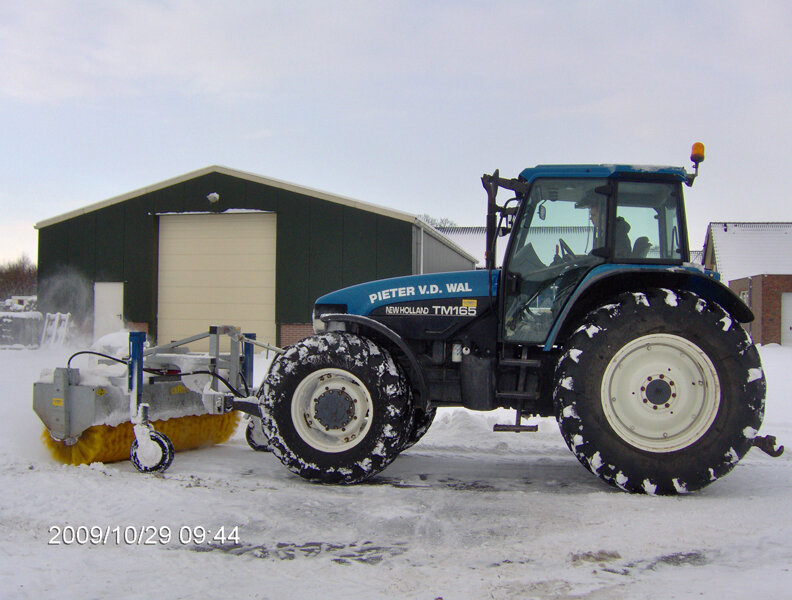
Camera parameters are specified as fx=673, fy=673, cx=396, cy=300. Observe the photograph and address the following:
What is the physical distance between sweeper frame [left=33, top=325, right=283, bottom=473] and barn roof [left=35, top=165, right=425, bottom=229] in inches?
419

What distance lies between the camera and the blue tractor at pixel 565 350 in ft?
14.1

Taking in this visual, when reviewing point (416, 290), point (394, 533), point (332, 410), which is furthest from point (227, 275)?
point (394, 533)

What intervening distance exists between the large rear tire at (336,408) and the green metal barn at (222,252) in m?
11.5

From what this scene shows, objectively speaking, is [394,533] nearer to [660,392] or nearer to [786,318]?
[660,392]

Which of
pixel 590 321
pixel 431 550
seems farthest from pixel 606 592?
pixel 590 321

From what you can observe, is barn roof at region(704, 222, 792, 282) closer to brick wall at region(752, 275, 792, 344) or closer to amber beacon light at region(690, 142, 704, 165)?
brick wall at region(752, 275, 792, 344)

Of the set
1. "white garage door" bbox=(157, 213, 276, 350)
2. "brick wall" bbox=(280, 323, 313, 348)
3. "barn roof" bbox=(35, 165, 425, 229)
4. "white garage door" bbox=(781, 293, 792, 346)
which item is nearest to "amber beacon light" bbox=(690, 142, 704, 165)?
"barn roof" bbox=(35, 165, 425, 229)

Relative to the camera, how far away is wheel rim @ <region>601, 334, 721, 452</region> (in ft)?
14.3

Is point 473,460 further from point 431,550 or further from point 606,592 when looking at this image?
point 606,592

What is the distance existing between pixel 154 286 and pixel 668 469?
15.9 metres

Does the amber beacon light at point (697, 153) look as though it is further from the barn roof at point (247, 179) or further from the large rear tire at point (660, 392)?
the barn roof at point (247, 179)

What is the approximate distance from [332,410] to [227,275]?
13.4 m

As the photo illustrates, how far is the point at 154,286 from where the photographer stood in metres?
17.9

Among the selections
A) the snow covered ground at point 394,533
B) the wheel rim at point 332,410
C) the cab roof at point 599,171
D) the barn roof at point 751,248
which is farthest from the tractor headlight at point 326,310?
the barn roof at point 751,248
